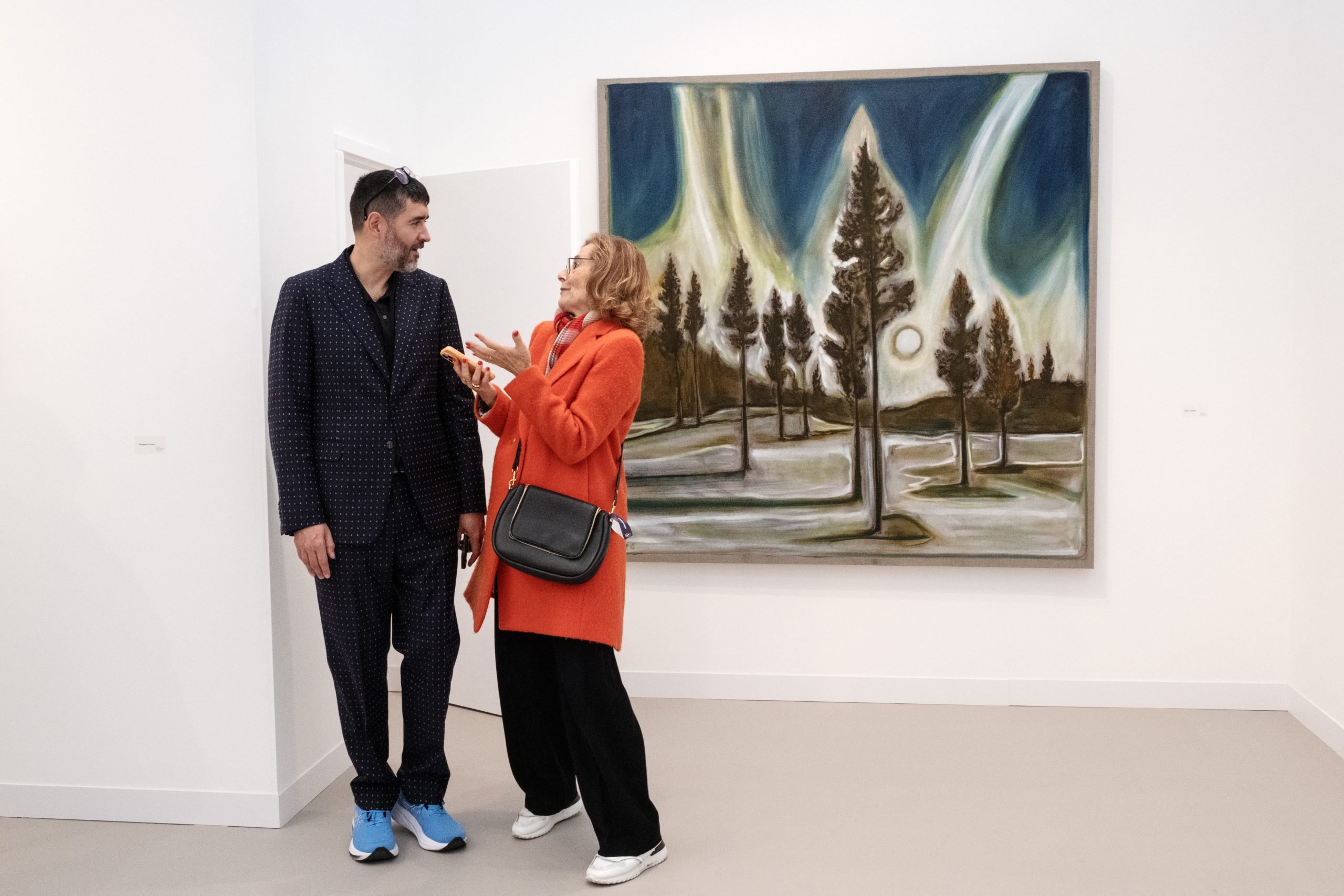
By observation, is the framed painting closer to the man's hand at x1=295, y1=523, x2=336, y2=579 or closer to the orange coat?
the orange coat

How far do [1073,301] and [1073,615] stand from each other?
1163mm

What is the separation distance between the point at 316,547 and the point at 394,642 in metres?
0.39

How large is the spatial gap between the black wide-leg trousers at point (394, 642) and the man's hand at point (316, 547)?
37 mm

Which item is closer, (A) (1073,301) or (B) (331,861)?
A: (B) (331,861)

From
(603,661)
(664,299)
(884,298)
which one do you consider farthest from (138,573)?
(884,298)

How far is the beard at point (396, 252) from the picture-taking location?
2656 mm

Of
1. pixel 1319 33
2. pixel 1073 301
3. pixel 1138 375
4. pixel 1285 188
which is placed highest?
pixel 1319 33

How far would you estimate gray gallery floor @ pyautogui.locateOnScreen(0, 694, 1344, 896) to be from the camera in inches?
100

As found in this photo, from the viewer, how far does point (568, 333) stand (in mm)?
2615

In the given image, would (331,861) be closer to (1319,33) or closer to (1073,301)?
(1073,301)

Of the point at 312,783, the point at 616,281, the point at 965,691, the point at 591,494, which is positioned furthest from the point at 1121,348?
the point at 312,783

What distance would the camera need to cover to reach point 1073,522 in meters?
3.85

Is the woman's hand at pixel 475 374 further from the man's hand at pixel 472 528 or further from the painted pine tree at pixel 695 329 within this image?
the painted pine tree at pixel 695 329

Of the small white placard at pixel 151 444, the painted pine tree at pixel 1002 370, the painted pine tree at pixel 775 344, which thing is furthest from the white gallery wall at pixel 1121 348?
the small white placard at pixel 151 444
